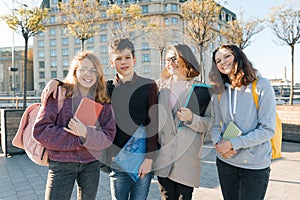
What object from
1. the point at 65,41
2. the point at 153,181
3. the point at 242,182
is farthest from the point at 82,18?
the point at 65,41

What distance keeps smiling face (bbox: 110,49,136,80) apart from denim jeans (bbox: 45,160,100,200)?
72 cm

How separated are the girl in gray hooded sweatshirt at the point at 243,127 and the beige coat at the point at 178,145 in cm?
16

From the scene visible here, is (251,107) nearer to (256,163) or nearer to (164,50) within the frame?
(256,163)

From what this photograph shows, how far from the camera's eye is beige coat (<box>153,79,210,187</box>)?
178cm

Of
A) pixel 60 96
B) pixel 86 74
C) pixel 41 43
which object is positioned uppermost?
pixel 41 43

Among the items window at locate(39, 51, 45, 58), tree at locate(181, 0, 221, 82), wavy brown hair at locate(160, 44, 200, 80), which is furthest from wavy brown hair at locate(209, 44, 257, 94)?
window at locate(39, 51, 45, 58)

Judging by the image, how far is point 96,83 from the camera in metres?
1.83

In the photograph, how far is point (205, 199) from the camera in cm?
323

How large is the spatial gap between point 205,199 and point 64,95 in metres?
2.37

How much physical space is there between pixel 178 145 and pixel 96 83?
2.42 feet

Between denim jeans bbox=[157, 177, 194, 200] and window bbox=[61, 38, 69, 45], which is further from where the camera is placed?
window bbox=[61, 38, 69, 45]

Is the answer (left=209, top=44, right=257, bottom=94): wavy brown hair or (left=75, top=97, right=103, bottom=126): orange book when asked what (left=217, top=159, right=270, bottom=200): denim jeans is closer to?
(left=209, top=44, right=257, bottom=94): wavy brown hair

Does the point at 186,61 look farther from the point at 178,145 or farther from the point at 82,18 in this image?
the point at 82,18

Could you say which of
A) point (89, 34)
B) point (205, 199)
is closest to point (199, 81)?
point (205, 199)
